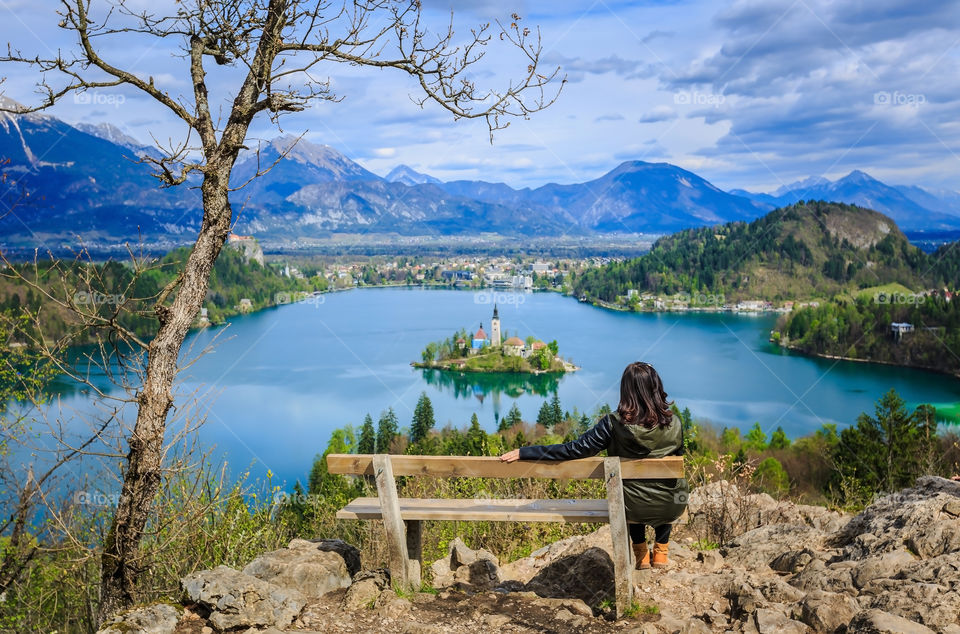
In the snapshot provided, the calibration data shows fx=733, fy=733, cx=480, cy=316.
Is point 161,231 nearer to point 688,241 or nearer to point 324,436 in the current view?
point 688,241

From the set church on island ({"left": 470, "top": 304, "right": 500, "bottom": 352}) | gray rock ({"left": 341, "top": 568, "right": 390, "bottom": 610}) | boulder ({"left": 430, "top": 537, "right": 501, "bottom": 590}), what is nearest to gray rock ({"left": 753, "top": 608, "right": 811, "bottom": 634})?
boulder ({"left": 430, "top": 537, "right": 501, "bottom": 590})

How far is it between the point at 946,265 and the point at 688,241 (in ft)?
131

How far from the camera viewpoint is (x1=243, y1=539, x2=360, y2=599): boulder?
3928mm

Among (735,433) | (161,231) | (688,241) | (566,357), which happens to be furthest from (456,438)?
(161,231)

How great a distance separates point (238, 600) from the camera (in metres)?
3.42

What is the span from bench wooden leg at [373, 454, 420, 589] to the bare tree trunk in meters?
1.13

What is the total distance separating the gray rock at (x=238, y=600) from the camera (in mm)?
3395

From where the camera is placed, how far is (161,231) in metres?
174

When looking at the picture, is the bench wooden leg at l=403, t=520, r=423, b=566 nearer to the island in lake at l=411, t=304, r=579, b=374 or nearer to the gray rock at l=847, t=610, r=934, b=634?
the gray rock at l=847, t=610, r=934, b=634

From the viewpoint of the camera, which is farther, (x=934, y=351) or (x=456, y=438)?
(x=934, y=351)

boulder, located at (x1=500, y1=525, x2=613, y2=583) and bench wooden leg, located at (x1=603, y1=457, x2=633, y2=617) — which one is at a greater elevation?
bench wooden leg, located at (x1=603, y1=457, x2=633, y2=617)

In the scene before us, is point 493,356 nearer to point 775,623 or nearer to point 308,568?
point 308,568

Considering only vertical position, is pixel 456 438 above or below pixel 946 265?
below

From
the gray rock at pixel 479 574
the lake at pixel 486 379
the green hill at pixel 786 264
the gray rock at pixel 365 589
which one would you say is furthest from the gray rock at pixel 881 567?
the green hill at pixel 786 264
